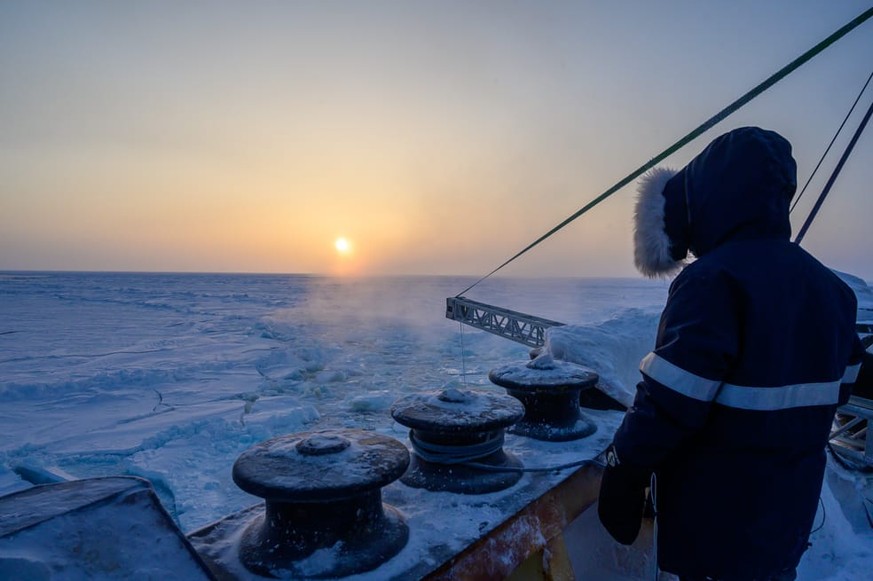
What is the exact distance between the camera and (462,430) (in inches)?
74.0

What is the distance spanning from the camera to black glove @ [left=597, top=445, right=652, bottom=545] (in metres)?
1.43

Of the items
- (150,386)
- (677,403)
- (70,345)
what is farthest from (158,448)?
(70,345)

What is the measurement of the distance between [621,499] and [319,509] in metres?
0.95

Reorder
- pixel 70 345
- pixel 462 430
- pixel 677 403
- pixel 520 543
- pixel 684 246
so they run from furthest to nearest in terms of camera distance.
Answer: pixel 70 345 → pixel 462 430 → pixel 520 543 → pixel 684 246 → pixel 677 403

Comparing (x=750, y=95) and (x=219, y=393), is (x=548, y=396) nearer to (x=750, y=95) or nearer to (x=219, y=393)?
(x=750, y=95)

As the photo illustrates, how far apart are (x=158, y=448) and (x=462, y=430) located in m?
5.89

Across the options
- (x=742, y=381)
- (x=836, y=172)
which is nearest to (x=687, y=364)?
(x=742, y=381)

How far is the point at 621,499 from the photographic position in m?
1.47

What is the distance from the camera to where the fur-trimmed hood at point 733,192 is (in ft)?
4.27

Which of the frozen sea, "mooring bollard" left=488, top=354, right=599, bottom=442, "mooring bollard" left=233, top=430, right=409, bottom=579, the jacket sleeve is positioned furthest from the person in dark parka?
the frozen sea

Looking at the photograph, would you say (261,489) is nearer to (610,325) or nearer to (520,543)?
(520,543)

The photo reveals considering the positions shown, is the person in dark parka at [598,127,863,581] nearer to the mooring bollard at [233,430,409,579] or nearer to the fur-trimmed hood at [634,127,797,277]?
the fur-trimmed hood at [634,127,797,277]

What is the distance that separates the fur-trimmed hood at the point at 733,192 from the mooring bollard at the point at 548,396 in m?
1.20

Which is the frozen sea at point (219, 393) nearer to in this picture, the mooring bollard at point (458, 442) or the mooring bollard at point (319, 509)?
the mooring bollard at point (458, 442)
